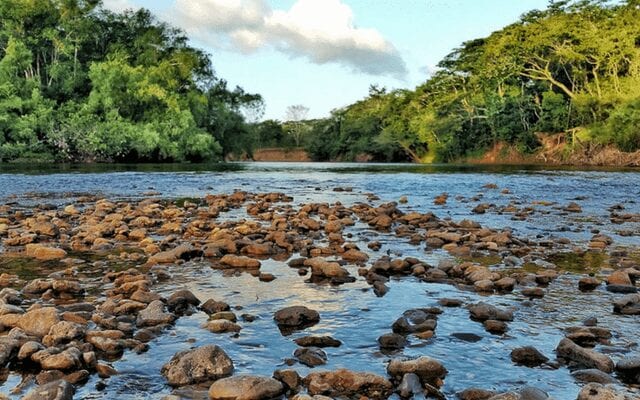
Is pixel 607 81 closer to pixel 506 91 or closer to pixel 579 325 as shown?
pixel 506 91

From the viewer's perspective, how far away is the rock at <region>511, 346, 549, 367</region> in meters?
4.31

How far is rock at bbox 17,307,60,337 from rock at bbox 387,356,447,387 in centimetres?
285

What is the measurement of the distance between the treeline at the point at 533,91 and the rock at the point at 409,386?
47540 mm

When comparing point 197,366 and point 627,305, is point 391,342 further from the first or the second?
point 627,305

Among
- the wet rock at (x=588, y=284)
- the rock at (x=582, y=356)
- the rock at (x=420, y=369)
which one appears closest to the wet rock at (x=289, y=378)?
the rock at (x=420, y=369)

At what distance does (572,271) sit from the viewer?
24.6 feet

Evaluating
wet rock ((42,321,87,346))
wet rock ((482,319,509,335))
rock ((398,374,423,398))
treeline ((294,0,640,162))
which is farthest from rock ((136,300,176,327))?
treeline ((294,0,640,162))

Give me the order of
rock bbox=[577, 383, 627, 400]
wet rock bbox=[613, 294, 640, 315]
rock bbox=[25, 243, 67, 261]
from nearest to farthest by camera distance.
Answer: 1. rock bbox=[577, 383, 627, 400]
2. wet rock bbox=[613, 294, 640, 315]
3. rock bbox=[25, 243, 67, 261]

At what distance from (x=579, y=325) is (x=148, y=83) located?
5057cm

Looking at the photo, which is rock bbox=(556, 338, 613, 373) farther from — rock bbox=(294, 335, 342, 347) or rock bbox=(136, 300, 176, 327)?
rock bbox=(136, 300, 176, 327)

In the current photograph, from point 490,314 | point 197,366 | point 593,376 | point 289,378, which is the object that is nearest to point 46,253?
point 197,366

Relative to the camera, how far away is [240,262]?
25.6 feet

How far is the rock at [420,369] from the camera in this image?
13.1 ft

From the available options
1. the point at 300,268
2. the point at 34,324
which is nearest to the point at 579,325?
the point at 300,268
